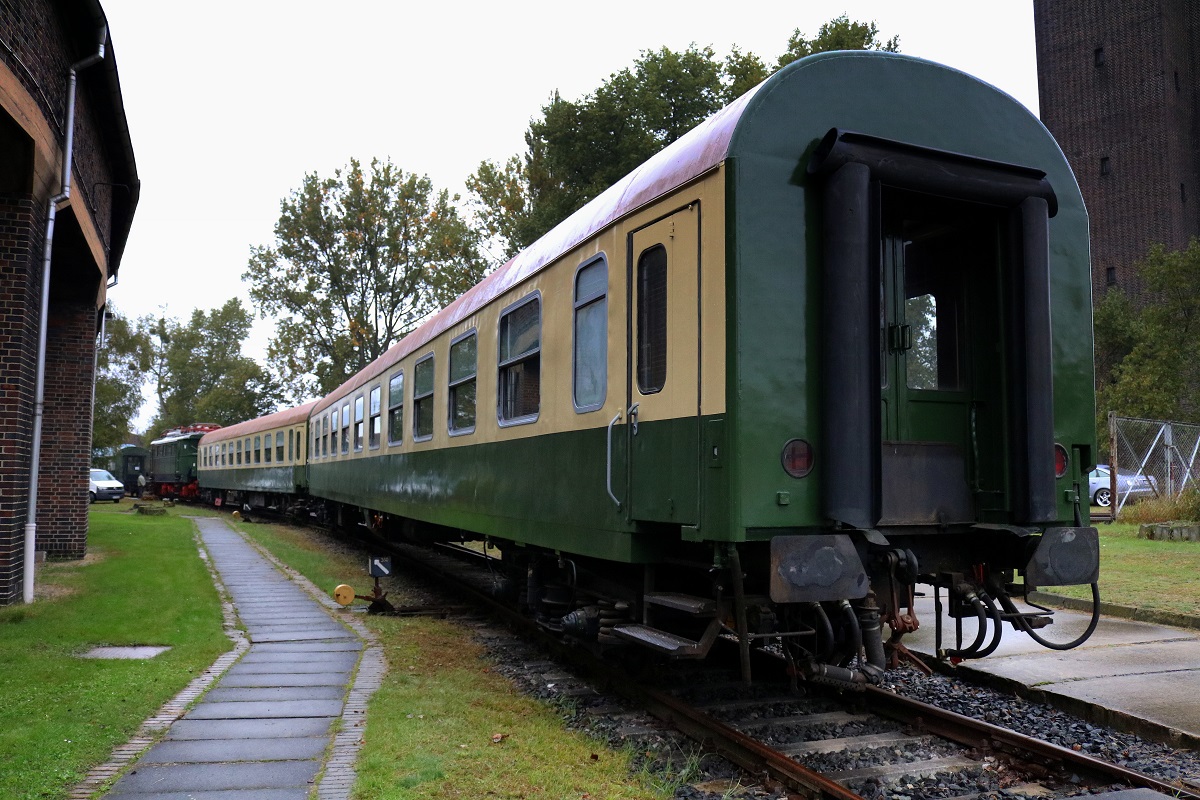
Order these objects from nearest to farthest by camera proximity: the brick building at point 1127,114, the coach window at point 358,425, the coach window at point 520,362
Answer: the coach window at point 520,362, the coach window at point 358,425, the brick building at point 1127,114

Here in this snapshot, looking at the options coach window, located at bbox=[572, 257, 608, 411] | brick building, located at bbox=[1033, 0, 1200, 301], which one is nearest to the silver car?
brick building, located at bbox=[1033, 0, 1200, 301]

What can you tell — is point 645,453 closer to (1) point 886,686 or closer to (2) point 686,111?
(1) point 886,686

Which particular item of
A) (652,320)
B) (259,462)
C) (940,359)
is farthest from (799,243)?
(259,462)

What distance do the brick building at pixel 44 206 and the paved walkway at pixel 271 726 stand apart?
112 inches

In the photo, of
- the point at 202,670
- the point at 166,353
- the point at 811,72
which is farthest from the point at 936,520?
the point at 166,353

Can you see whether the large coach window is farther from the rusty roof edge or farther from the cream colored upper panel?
the rusty roof edge

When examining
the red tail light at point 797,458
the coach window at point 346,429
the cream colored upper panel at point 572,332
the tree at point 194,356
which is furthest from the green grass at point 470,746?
the tree at point 194,356

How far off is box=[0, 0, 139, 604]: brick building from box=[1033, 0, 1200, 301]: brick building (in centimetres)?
3552

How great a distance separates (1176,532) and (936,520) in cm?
1221

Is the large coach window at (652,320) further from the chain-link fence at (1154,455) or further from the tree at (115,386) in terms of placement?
the tree at (115,386)

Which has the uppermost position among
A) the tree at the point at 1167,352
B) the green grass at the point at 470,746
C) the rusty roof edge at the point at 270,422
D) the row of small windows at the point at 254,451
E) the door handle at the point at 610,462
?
the tree at the point at 1167,352

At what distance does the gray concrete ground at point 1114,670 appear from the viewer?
549 cm

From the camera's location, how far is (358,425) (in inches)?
587

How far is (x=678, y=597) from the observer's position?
5102mm
